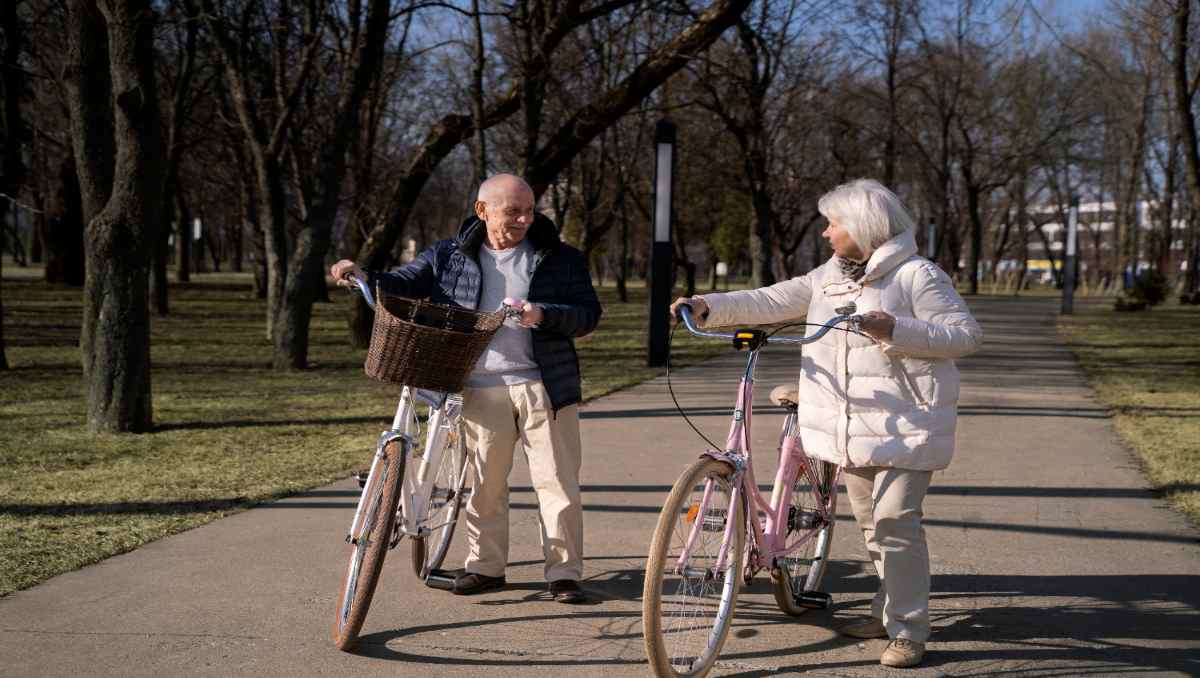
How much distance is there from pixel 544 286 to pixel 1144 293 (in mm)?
37134

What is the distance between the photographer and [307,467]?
27.9 ft

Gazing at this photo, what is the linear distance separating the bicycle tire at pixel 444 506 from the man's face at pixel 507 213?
85 cm

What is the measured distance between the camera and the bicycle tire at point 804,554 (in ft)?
16.3

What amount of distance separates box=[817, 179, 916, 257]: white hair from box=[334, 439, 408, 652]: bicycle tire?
186 centimetres

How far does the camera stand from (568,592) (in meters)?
5.25

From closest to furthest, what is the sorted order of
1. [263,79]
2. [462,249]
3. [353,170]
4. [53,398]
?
[462,249]
[53,398]
[263,79]
[353,170]

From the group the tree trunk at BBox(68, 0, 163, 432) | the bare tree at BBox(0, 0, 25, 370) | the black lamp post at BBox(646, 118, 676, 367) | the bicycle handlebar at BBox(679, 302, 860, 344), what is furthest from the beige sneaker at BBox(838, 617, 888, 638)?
the bare tree at BBox(0, 0, 25, 370)

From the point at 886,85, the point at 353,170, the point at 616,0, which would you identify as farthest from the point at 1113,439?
the point at 886,85

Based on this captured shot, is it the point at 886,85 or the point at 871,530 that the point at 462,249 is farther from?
the point at 886,85

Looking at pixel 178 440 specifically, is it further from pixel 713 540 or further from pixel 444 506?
pixel 713 540

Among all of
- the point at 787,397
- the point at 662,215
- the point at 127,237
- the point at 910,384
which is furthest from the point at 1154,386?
the point at 910,384

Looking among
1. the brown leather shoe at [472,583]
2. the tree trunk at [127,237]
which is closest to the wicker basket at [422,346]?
the brown leather shoe at [472,583]

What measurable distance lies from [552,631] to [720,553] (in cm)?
92

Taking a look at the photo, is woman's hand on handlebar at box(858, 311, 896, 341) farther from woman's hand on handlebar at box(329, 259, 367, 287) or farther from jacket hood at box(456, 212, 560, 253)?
woman's hand on handlebar at box(329, 259, 367, 287)
